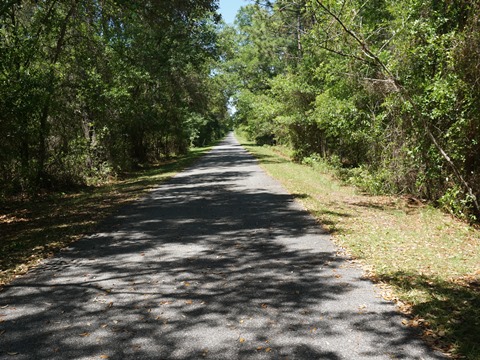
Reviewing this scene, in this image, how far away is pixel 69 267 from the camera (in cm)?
584

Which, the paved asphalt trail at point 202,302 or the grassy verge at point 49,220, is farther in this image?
the grassy verge at point 49,220

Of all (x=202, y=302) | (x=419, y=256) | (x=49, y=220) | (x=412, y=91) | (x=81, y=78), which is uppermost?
(x=81, y=78)

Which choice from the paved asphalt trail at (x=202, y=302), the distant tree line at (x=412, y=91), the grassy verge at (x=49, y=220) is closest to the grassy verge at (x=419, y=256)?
the paved asphalt trail at (x=202, y=302)

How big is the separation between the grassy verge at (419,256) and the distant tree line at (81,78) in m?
8.48

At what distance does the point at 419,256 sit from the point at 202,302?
12.7ft

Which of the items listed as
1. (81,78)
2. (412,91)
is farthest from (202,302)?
(81,78)

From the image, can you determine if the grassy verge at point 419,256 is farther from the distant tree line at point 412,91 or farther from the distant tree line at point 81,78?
the distant tree line at point 81,78

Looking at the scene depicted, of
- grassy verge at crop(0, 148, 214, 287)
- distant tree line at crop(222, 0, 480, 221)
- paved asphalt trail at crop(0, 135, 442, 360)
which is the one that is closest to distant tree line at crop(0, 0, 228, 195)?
grassy verge at crop(0, 148, 214, 287)

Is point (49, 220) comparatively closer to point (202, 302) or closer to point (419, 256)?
point (202, 302)

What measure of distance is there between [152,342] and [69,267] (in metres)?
2.89

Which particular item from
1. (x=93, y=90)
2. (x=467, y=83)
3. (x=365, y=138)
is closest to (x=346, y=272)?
(x=467, y=83)

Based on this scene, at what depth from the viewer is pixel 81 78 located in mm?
15195

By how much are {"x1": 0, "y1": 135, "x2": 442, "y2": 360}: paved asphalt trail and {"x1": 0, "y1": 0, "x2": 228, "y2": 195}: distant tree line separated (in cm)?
554

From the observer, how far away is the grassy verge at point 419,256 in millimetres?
3887
